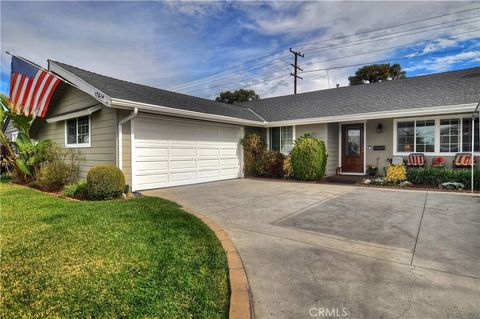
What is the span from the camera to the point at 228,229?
4.61 meters

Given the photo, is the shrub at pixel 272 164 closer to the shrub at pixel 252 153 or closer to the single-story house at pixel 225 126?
the shrub at pixel 252 153

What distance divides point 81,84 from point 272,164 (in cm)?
803

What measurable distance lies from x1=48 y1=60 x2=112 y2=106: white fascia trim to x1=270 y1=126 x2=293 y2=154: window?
8.43m

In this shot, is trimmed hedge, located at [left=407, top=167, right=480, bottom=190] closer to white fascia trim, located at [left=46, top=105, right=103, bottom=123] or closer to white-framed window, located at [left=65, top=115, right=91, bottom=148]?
white fascia trim, located at [left=46, top=105, right=103, bottom=123]

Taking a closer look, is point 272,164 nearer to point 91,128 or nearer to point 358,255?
point 91,128

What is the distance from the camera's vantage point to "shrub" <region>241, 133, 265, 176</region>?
12541 mm

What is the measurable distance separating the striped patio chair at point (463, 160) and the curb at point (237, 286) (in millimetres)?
9611

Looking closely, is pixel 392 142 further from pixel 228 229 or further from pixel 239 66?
pixel 239 66

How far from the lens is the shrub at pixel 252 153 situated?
1254 cm

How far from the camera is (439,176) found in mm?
8898

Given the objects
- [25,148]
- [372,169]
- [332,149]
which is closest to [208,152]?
[332,149]

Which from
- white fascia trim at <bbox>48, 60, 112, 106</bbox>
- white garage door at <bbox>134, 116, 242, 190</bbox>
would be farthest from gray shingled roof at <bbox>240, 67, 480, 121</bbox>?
white fascia trim at <bbox>48, 60, 112, 106</bbox>

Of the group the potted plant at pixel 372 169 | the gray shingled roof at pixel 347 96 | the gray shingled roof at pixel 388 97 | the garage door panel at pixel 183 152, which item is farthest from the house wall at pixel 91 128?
the potted plant at pixel 372 169

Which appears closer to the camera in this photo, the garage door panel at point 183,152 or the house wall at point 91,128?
the house wall at point 91,128
